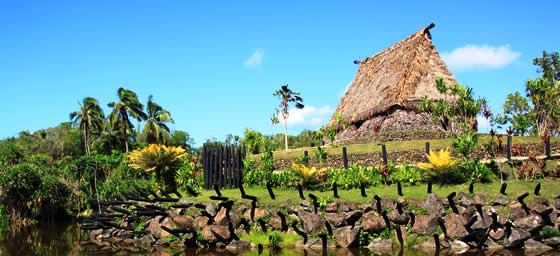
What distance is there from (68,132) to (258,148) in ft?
97.8

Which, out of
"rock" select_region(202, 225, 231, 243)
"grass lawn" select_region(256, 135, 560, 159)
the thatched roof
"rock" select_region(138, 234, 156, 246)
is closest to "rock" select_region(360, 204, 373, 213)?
"rock" select_region(202, 225, 231, 243)

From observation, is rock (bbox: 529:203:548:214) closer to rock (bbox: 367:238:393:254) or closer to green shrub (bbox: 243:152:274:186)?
rock (bbox: 367:238:393:254)

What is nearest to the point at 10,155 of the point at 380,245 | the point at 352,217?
the point at 352,217

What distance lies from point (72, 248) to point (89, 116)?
2908cm

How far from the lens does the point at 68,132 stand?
5619 centimetres

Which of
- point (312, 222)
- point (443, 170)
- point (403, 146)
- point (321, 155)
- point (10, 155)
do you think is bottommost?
point (312, 222)

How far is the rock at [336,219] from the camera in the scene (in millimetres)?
16125

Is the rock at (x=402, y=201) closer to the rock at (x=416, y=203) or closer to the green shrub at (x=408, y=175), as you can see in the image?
the rock at (x=416, y=203)

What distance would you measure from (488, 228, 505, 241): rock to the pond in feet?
2.91

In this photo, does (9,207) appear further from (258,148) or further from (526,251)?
(526,251)

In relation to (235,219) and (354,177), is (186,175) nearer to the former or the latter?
(235,219)

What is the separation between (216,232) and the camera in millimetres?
16562

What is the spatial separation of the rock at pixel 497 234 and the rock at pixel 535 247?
0.64 metres

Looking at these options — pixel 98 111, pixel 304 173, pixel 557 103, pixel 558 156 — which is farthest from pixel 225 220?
pixel 98 111
